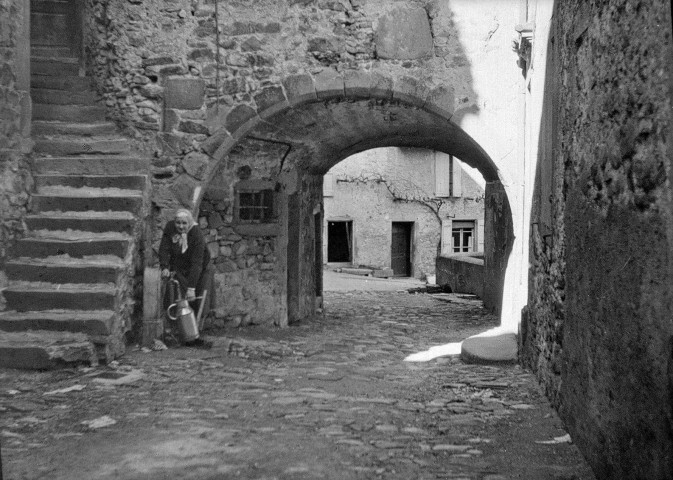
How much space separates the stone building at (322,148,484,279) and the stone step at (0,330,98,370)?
54.1 feet

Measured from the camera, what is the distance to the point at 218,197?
26.4 ft

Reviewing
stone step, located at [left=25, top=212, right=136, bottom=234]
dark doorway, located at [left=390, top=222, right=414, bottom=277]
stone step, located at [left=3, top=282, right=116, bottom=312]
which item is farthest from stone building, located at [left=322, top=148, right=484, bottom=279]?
stone step, located at [left=3, top=282, right=116, bottom=312]

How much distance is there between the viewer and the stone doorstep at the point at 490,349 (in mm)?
5791

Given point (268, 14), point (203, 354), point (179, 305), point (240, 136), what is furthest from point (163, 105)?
point (203, 354)

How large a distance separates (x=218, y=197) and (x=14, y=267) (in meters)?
2.62

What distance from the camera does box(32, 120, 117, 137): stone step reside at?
6.96 metres

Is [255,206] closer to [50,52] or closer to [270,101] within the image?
[270,101]

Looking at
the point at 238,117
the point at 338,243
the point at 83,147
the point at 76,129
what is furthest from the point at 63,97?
the point at 338,243

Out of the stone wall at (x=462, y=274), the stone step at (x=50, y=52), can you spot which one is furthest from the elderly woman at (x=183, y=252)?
the stone wall at (x=462, y=274)

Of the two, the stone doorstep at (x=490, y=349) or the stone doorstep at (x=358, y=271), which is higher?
the stone doorstep at (x=490, y=349)

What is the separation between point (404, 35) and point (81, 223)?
343cm

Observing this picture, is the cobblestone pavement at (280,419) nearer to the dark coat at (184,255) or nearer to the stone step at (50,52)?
the dark coat at (184,255)

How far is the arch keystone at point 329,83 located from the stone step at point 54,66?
310 centimetres

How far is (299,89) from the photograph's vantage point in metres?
6.68
